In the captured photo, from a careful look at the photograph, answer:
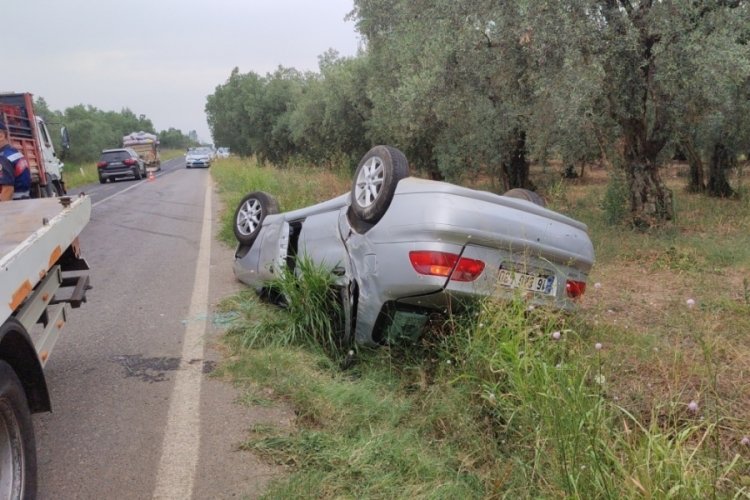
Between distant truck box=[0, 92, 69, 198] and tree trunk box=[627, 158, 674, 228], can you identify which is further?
distant truck box=[0, 92, 69, 198]

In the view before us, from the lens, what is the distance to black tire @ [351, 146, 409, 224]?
4258 mm

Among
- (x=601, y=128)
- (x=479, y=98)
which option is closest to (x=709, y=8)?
(x=601, y=128)

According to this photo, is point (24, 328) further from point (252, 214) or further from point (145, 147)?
point (145, 147)

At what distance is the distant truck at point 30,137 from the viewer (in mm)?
11555

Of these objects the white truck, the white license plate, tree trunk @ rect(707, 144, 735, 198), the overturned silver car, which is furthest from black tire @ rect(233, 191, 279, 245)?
tree trunk @ rect(707, 144, 735, 198)

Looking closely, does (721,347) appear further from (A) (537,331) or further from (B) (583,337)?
(A) (537,331)

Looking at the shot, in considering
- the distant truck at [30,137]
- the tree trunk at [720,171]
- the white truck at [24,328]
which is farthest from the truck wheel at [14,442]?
the tree trunk at [720,171]

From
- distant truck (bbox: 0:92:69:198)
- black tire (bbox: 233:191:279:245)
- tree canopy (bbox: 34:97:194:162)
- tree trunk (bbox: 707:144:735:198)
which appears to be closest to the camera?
black tire (bbox: 233:191:279:245)

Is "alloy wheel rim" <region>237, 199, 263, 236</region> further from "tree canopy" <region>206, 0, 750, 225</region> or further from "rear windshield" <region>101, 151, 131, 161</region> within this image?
"rear windshield" <region>101, 151, 131, 161</region>

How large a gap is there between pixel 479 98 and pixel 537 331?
10.6 metres

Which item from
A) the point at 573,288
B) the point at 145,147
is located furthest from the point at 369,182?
the point at 145,147

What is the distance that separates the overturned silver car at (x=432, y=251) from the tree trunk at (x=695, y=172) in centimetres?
1288

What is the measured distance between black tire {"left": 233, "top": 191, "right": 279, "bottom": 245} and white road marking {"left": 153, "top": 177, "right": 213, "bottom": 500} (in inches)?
39.3

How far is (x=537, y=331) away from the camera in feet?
11.8
